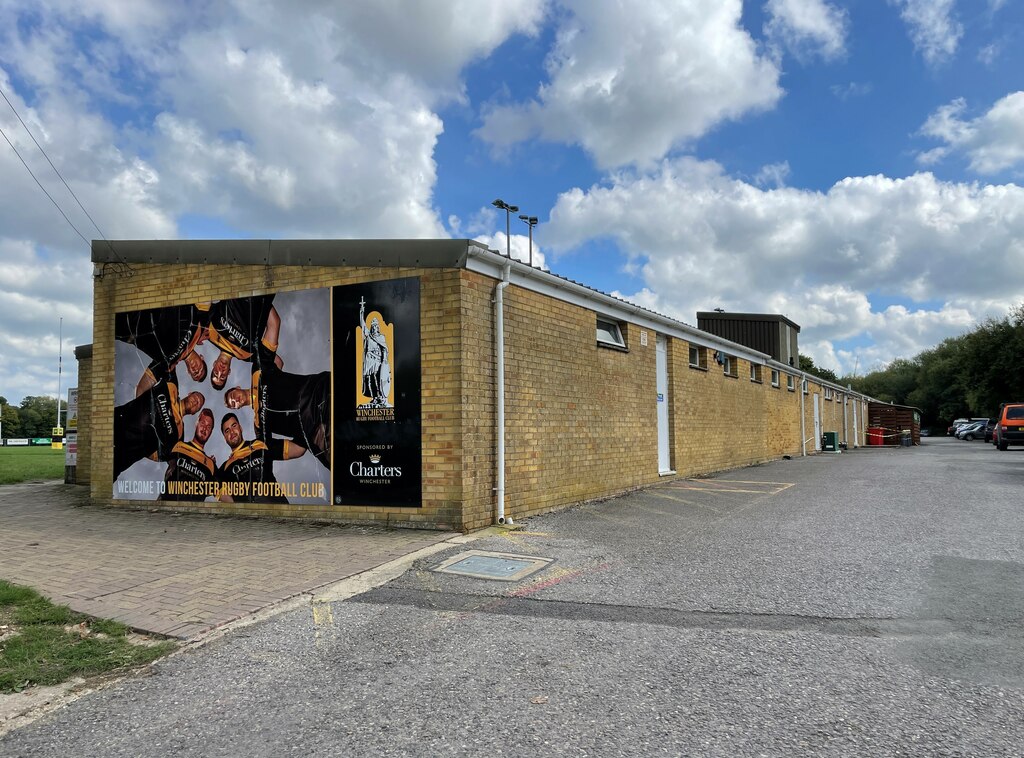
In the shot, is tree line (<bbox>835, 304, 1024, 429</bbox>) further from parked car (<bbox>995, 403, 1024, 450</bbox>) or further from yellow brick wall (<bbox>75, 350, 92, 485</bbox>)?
yellow brick wall (<bbox>75, 350, 92, 485</bbox>)

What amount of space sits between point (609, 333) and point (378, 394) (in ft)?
17.3

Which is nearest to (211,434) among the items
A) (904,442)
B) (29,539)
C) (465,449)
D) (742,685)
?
(29,539)

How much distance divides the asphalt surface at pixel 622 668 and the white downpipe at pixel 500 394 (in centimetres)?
150

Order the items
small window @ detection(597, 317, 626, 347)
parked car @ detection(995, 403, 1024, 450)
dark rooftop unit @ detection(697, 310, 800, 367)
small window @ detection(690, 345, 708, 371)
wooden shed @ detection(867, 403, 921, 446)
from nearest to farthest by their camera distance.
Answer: small window @ detection(597, 317, 626, 347) < small window @ detection(690, 345, 708, 371) < parked car @ detection(995, 403, 1024, 450) < dark rooftop unit @ detection(697, 310, 800, 367) < wooden shed @ detection(867, 403, 921, 446)

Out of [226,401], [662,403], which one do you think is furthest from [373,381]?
[662,403]

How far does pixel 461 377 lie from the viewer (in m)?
8.11

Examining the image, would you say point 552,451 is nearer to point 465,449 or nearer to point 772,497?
point 465,449

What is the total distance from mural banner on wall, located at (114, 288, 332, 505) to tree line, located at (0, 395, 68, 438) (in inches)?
4049

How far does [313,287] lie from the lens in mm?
9312

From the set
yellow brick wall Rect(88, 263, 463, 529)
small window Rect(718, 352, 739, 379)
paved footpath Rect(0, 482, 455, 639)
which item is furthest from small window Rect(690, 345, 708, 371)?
paved footpath Rect(0, 482, 455, 639)

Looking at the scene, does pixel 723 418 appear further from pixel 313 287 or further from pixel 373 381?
pixel 313 287

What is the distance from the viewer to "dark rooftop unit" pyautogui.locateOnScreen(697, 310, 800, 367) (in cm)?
3178

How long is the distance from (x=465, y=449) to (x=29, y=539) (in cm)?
545

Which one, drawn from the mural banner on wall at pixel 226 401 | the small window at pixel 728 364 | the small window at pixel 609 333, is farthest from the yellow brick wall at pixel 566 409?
the small window at pixel 728 364
